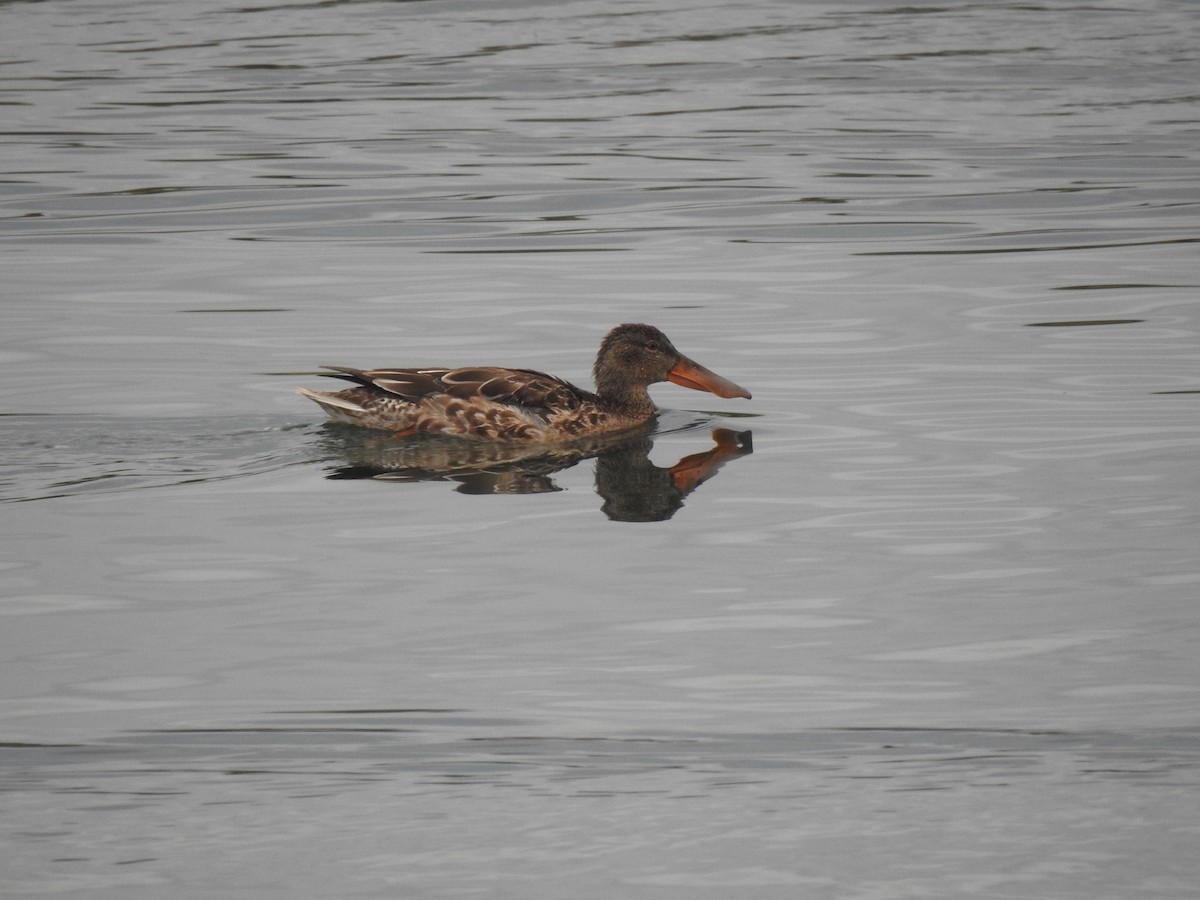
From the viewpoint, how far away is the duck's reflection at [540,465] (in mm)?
9492

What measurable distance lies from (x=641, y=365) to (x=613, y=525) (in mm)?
2627

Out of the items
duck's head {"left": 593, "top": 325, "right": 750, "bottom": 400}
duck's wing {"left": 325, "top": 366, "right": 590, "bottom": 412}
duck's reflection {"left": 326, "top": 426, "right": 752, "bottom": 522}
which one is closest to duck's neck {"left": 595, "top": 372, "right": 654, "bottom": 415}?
duck's head {"left": 593, "top": 325, "right": 750, "bottom": 400}

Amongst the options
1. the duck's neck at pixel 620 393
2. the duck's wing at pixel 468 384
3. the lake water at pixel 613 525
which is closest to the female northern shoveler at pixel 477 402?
the duck's wing at pixel 468 384

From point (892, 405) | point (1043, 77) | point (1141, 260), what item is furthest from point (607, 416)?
point (1043, 77)

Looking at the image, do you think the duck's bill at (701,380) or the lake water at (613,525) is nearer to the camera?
the lake water at (613,525)

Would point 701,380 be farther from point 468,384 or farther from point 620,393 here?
point 468,384

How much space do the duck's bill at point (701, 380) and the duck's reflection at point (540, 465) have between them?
0.72 feet

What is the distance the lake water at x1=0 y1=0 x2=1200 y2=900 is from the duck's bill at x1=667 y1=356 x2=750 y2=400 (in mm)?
207

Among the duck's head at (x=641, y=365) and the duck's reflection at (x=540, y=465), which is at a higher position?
the duck's head at (x=641, y=365)

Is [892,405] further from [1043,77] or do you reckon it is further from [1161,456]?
[1043,77]

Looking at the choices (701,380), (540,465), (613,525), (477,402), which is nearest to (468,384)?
(477,402)

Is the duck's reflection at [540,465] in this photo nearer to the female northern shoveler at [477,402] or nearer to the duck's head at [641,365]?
the female northern shoveler at [477,402]

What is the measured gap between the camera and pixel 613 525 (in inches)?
345

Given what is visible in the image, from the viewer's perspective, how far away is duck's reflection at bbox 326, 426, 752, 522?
31.1 feet
